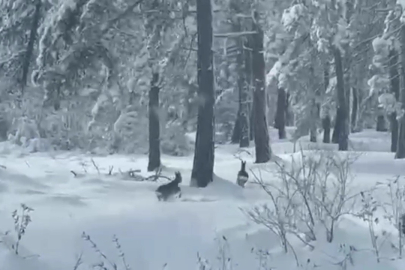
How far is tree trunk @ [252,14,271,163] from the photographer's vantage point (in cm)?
1781

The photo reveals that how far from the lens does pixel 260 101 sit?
59.0ft

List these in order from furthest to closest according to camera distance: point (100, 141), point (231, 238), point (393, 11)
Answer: point (100, 141)
point (393, 11)
point (231, 238)

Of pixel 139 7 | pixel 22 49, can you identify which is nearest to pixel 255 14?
pixel 139 7

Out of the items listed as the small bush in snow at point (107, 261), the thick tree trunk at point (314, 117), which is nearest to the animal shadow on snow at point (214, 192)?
the small bush in snow at point (107, 261)

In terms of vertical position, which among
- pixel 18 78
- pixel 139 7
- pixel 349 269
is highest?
pixel 139 7

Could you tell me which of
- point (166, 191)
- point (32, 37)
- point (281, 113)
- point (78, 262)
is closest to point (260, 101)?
point (32, 37)

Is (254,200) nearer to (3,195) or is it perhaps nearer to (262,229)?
(262,229)

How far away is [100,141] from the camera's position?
26578mm

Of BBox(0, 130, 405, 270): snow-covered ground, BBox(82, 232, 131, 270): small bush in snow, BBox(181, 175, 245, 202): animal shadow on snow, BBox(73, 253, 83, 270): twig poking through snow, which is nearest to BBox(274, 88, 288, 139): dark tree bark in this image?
BBox(181, 175, 245, 202): animal shadow on snow

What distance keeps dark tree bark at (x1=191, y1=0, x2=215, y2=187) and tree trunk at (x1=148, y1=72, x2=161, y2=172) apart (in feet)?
16.6

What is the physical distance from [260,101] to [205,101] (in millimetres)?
5080

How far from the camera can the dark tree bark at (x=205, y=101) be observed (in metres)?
13.2

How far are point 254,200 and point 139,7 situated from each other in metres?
6.88

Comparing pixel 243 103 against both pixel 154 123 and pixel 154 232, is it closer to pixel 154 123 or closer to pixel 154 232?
pixel 154 123
